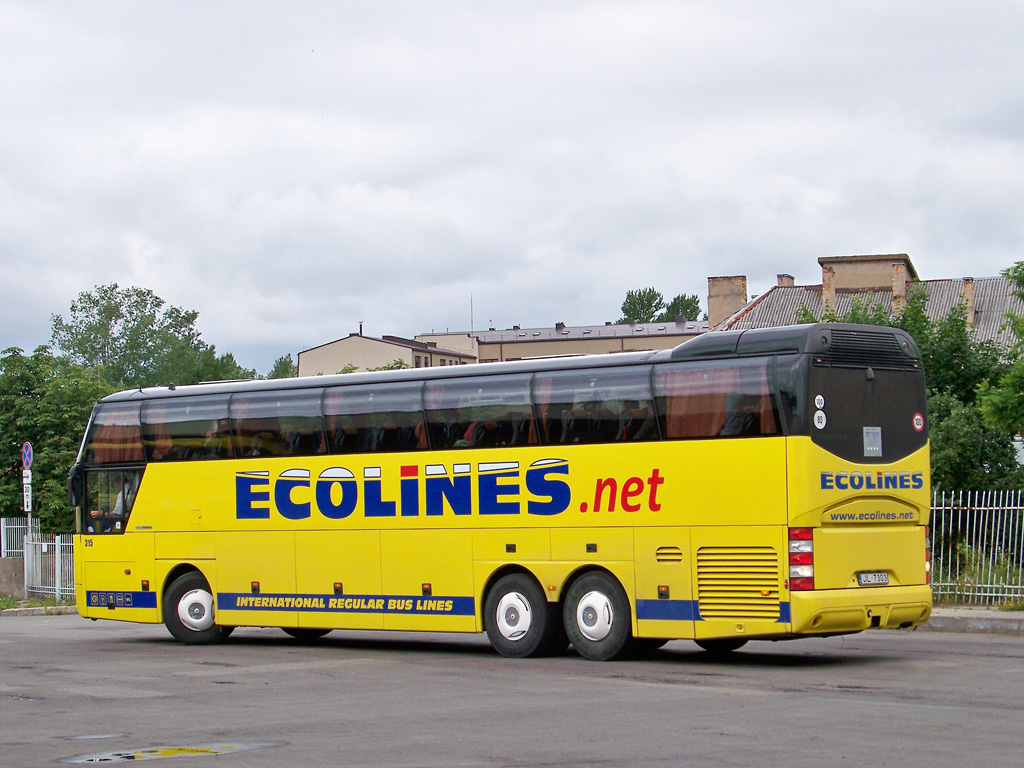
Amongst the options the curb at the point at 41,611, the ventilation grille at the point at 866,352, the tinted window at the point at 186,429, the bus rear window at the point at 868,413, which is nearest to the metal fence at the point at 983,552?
the bus rear window at the point at 868,413

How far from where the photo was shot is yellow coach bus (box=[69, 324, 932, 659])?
1546 cm

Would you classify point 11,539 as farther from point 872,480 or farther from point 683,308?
point 683,308

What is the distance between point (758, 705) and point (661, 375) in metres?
5.06

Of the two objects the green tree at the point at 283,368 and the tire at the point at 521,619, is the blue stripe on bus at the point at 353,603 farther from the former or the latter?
the green tree at the point at 283,368

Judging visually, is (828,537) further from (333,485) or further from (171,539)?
(171,539)

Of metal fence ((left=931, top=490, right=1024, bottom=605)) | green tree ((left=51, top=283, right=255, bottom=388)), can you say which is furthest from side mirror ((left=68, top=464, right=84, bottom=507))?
green tree ((left=51, top=283, right=255, bottom=388))

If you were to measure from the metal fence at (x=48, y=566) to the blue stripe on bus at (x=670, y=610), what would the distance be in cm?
2103

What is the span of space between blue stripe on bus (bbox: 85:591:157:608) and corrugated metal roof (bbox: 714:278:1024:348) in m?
48.8

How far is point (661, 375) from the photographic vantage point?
1634 centimetres

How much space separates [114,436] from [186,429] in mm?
1649

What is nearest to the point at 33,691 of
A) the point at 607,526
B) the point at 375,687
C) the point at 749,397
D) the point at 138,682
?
the point at 138,682

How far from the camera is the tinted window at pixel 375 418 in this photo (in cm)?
1850

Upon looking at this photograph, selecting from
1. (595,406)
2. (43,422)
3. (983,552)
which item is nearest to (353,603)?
(595,406)

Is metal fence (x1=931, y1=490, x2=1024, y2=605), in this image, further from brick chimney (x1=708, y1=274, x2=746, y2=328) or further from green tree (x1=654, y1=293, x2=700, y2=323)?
green tree (x1=654, y1=293, x2=700, y2=323)
